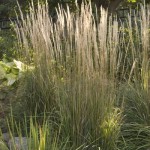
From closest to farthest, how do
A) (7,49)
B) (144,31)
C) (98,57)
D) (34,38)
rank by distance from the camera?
(98,57)
(144,31)
(34,38)
(7,49)

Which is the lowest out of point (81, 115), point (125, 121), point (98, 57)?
point (125, 121)

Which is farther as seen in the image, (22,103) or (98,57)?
(22,103)

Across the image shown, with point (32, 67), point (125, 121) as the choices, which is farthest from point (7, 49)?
point (125, 121)

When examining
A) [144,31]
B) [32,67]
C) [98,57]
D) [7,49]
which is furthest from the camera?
[7,49]

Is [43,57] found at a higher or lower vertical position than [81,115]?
higher

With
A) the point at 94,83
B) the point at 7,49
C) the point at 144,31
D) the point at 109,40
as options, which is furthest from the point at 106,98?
the point at 7,49

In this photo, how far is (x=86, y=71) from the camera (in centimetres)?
313

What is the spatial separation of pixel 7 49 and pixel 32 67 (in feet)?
9.49

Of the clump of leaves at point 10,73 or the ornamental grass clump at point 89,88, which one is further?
the clump of leaves at point 10,73

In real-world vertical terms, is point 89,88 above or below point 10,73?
above

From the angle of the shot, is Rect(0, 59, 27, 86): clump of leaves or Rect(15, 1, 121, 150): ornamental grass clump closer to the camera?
Rect(15, 1, 121, 150): ornamental grass clump

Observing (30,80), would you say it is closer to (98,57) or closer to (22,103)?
(22,103)

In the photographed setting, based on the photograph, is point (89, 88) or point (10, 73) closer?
point (89, 88)

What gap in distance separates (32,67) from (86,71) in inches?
45.5
